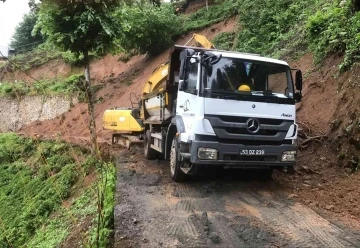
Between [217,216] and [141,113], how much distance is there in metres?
7.49

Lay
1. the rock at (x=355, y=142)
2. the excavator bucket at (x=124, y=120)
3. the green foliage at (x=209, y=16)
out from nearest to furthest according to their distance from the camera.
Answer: the rock at (x=355, y=142) → the excavator bucket at (x=124, y=120) → the green foliage at (x=209, y=16)

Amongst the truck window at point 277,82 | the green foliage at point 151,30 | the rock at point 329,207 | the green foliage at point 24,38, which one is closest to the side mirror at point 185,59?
the truck window at point 277,82

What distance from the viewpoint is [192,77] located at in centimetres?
787

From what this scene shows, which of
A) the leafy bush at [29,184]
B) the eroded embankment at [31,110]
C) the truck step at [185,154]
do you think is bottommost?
the leafy bush at [29,184]

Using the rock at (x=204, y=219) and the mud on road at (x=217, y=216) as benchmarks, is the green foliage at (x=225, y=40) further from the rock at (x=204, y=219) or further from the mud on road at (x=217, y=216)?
the rock at (x=204, y=219)

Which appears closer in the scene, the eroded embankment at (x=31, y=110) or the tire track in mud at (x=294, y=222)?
the tire track in mud at (x=294, y=222)

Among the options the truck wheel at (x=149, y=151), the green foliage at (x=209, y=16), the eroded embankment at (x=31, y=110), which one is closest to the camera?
the truck wheel at (x=149, y=151)

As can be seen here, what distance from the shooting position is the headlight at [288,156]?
25.3 feet

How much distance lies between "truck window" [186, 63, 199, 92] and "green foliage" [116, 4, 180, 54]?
15.4 metres

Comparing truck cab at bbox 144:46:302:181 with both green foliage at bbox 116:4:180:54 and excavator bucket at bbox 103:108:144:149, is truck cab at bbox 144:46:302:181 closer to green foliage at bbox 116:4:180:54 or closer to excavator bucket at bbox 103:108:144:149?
excavator bucket at bbox 103:108:144:149

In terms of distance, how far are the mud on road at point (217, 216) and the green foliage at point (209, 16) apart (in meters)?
18.2

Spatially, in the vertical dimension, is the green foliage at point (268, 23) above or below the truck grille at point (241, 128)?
above

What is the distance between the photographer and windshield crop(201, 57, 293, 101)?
24.7 ft

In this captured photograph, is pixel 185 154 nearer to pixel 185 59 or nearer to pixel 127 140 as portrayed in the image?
pixel 185 59
